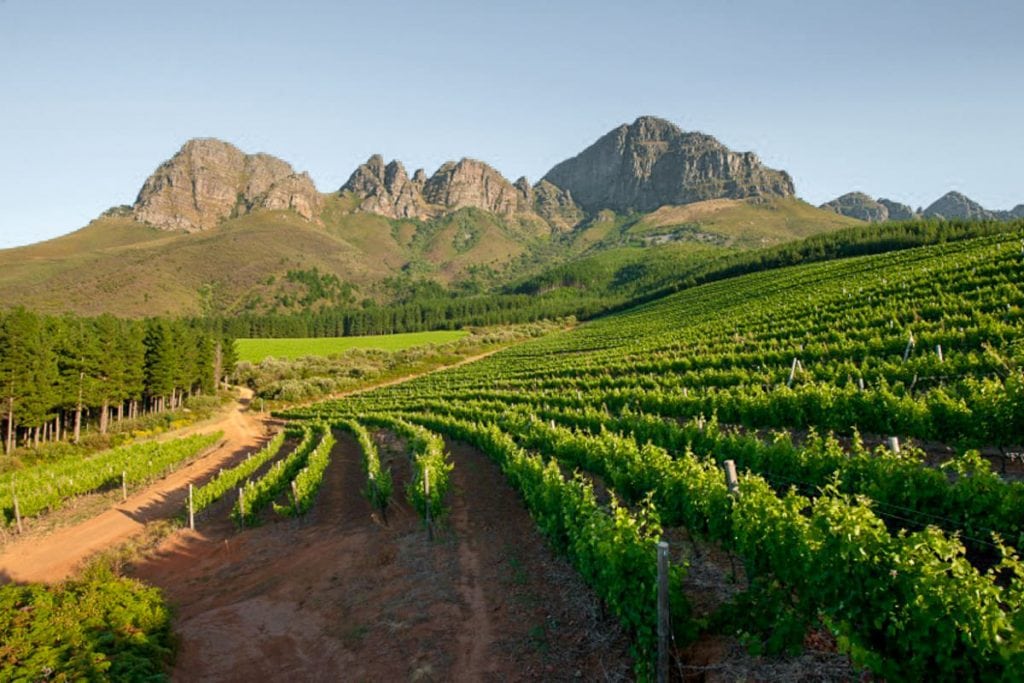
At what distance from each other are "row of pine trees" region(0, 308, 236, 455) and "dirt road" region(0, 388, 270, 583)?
14674 mm

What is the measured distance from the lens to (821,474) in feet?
35.2

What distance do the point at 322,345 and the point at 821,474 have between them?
348 feet

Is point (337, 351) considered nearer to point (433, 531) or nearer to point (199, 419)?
point (199, 419)

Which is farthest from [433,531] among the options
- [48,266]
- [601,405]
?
[48,266]

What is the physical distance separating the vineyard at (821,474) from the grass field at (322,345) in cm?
6745

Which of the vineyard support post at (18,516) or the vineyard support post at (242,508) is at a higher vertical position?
the vineyard support post at (242,508)

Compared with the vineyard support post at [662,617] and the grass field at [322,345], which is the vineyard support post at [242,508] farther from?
the grass field at [322,345]

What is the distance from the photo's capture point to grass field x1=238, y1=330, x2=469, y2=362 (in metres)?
97.8

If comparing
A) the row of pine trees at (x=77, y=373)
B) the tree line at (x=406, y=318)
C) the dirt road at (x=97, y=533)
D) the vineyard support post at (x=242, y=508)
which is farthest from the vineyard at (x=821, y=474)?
the tree line at (x=406, y=318)

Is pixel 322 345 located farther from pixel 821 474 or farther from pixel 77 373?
pixel 821 474

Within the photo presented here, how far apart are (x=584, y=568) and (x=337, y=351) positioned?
95.5 metres

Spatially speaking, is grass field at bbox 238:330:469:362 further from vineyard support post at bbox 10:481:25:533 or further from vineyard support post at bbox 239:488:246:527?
vineyard support post at bbox 239:488:246:527

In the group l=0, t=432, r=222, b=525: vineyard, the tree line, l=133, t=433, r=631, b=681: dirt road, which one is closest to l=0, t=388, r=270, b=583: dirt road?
l=0, t=432, r=222, b=525: vineyard

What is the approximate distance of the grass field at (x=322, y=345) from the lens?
9780cm
